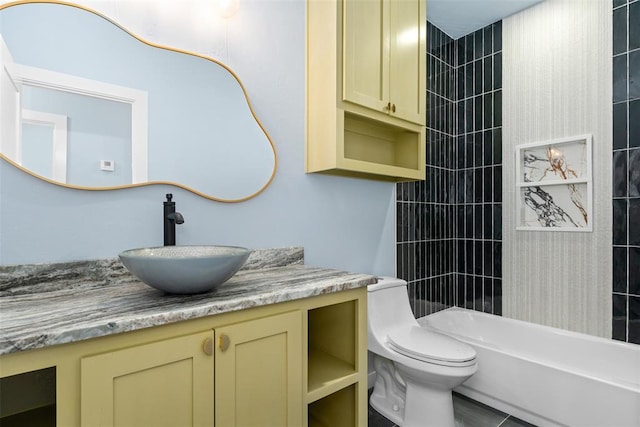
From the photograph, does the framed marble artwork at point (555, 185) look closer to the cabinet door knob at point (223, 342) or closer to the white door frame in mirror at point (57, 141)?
the cabinet door knob at point (223, 342)

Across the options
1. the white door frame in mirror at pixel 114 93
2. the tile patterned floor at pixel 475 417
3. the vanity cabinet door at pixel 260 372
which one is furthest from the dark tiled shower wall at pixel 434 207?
the white door frame in mirror at pixel 114 93

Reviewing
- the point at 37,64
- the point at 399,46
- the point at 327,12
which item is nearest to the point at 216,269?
the point at 37,64

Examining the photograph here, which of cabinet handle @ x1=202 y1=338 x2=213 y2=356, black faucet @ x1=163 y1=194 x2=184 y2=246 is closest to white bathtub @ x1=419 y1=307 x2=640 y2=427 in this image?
cabinet handle @ x1=202 y1=338 x2=213 y2=356

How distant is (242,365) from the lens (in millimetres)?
1003

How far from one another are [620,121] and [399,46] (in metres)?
1.44

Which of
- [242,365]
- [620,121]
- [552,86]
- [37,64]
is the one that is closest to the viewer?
[242,365]

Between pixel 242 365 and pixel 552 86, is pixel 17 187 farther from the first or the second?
pixel 552 86

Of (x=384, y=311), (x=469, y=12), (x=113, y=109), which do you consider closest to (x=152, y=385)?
(x=113, y=109)

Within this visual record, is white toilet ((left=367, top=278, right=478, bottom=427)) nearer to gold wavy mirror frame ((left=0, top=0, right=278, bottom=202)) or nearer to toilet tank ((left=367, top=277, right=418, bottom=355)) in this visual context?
toilet tank ((left=367, top=277, right=418, bottom=355))

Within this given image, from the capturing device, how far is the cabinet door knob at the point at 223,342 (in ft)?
3.13

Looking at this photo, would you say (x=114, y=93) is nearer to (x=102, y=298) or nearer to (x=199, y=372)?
(x=102, y=298)

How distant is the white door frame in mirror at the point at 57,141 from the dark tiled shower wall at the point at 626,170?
111 inches

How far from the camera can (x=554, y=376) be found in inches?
68.0

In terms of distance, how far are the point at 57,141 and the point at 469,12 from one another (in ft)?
9.03
